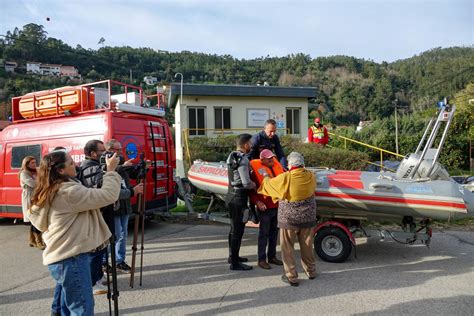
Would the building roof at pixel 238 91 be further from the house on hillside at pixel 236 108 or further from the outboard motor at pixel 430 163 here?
the outboard motor at pixel 430 163

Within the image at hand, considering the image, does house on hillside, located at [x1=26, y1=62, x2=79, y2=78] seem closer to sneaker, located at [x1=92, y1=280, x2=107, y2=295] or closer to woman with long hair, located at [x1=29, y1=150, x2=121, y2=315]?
sneaker, located at [x1=92, y1=280, x2=107, y2=295]

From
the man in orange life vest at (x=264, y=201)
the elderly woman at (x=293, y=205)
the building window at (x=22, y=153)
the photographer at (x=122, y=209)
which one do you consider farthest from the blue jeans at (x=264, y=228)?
the building window at (x=22, y=153)

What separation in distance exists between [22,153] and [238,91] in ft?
41.4

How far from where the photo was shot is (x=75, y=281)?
2.88 m

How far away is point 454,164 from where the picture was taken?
58.6 feet

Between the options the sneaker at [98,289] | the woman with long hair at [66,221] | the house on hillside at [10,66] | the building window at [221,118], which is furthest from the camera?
the house on hillside at [10,66]

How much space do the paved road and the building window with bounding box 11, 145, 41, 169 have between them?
2.20 metres

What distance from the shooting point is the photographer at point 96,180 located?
3.98 m

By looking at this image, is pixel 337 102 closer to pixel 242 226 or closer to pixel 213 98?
pixel 213 98

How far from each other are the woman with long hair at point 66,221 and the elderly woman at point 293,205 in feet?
7.74

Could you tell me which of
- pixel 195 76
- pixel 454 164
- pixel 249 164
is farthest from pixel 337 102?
pixel 249 164

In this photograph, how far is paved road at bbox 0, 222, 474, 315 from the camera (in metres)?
4.11

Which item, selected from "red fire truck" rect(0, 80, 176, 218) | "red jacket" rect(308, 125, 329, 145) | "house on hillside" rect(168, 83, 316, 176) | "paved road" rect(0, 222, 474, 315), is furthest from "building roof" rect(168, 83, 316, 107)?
"paved road" rect(0, 222, 474, 315)

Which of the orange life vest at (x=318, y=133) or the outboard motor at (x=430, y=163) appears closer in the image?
the outboard motor at (x=430, y=163)
